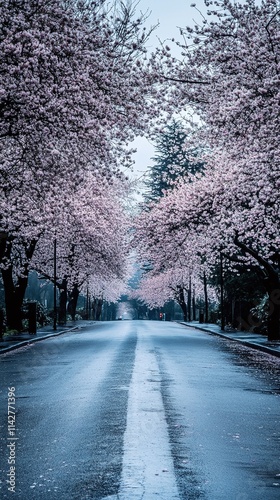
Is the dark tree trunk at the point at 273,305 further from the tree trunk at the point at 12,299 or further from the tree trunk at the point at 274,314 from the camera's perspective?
the tree trunk at the point at 12,299

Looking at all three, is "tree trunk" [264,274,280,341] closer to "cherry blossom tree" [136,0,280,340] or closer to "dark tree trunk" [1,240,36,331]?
"cherry blossom tree" [136,0,280,340]

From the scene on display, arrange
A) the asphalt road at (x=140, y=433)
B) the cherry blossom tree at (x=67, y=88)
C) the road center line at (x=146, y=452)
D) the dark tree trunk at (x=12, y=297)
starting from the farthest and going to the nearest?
the dark tree trunk at (x=12, y=297) < the cherry blossom tree at (x=67, y=88) < the asphalt road at (x=140, y=433) < the road center line at (x=146, y=452)

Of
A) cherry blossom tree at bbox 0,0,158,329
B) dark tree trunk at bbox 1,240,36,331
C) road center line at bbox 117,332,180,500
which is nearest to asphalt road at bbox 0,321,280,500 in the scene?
road center line at bbox 117,332,180,500

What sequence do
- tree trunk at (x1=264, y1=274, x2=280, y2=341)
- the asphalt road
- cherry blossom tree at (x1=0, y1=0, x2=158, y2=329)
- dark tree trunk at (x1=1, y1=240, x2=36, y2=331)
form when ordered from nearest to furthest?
the asphalt road, cherry blossom tree at (x1=0, y1=0, x2=158, y2=329), tree trunk at (x1=264, y1=274, x2=280, y2=341), dark tree trunk at (x1=1, y1=240, x2=36, y2=331)

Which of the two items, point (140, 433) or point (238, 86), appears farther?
point (238, 86)

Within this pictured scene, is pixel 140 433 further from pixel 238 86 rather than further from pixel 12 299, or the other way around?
pixel 12 299

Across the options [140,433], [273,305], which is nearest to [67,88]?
[140,433]

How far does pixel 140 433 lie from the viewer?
29.7 feet

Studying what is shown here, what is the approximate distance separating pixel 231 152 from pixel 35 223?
784 inches

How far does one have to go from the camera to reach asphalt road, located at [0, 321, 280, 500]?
6.49 meters

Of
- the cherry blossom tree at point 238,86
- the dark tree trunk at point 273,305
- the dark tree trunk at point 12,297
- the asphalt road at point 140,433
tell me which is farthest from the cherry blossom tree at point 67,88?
the dark tree trunk at point 12,297

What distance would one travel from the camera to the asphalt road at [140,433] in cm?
649

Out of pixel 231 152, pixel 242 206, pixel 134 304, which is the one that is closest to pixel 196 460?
pixel 231 152

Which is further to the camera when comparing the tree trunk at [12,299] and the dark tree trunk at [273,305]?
the tree trunk at [12,299]
